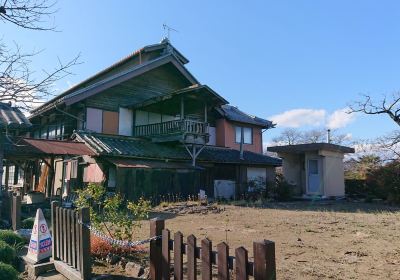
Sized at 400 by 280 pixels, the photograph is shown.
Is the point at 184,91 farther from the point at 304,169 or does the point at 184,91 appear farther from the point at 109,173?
the point at 304,169

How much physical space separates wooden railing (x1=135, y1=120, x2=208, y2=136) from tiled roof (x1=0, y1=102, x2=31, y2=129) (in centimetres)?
1041

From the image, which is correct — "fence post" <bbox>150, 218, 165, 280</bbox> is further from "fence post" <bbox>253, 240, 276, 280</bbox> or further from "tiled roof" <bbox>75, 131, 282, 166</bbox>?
"tiled roof" <bbox>75, 131, 282, 166</bbox>

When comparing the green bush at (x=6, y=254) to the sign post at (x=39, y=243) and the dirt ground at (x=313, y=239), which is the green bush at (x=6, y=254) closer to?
the sign post at (x=39, y=243)

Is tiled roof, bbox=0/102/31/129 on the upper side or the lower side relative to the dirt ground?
upper

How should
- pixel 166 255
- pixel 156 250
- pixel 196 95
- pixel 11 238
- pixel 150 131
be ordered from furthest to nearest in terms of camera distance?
pixel 150 131 < pixel 196 95 < pixel 11 238 < pixel 156 250 < pixel 166 255

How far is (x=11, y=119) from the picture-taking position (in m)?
11.0

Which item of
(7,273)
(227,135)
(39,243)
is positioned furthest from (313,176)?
(7,273)

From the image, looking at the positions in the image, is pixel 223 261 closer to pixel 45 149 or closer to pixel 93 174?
pixel 45 149

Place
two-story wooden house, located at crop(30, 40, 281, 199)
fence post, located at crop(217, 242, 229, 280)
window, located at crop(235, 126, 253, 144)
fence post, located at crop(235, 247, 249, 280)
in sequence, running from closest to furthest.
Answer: fence post, located at crop(235, 247, 249, 280)
fence post, located at crop(217, 242, 229, 280)
two-story wooden house, located at crop(30, 40, 281, 199)
window, located at crop(235, 126, 253, 144)

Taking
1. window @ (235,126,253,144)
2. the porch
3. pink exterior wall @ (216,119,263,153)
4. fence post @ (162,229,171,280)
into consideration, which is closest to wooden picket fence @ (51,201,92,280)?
fence post @ (162,229,171,280)

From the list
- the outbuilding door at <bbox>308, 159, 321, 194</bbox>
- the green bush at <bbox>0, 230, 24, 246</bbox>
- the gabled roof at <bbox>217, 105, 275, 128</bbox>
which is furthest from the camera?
the gabled roof at <bbox>217, 105, 275, 128</bbox>

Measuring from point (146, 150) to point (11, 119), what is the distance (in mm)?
9781

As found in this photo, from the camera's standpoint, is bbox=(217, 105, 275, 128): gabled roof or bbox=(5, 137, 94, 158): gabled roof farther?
bbox=(217, 105, 275, 128): gabled roof

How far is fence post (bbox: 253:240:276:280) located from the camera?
3.15 metres
